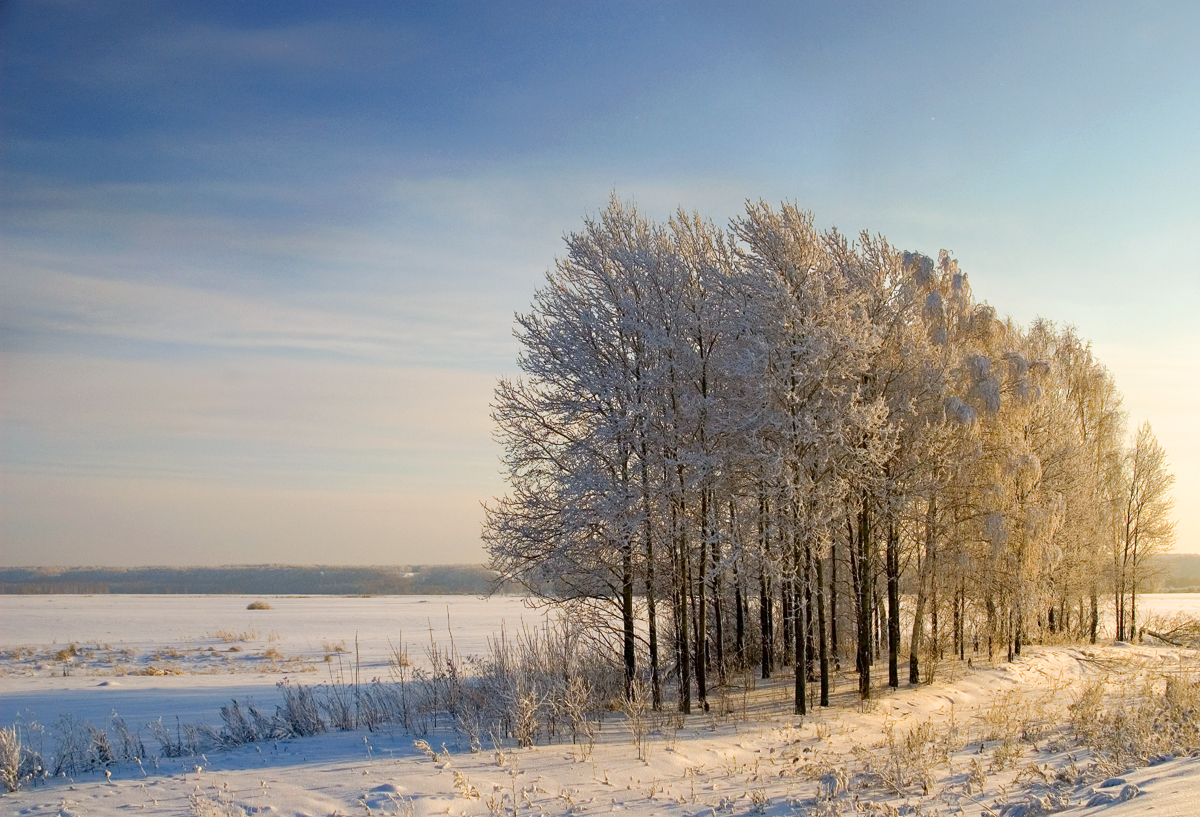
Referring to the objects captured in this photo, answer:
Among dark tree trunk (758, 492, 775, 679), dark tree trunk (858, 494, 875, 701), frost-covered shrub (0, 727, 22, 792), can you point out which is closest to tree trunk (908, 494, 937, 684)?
dark tree trunk (858, 494, 875, 701)

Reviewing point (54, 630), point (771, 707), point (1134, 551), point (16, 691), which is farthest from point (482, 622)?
point (1134, 551)

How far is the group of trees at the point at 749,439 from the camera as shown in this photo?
15750 millimetres

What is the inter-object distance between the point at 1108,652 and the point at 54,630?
45807 mm

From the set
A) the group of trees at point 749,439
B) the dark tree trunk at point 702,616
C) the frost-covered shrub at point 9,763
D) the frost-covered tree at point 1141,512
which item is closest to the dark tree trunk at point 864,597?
the group of trees at point 749,439

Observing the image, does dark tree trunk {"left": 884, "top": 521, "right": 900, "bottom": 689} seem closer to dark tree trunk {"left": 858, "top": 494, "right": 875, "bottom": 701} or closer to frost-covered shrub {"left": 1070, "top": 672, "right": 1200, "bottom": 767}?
dark tree trunk {"left": 858, "top": 494, "right": 875, "bottom": 701}

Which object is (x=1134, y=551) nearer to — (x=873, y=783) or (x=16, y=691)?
(x=873, y=783)

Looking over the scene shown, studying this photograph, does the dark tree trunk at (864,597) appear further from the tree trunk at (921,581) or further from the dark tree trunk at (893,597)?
the tree trunk at (921,581)

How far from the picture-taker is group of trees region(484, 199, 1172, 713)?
51.7 feet

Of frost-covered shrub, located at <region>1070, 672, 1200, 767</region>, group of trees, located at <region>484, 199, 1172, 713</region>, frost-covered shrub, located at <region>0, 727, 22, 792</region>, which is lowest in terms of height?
frost-covered shrub, located at <region>1070, 672, 1200, 767</region>

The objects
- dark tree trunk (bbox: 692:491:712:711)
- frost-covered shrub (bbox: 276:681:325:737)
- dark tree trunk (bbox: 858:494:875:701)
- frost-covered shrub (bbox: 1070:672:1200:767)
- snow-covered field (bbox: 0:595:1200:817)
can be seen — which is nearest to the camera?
snow-covered field (bbox: 0:595:1200:817)

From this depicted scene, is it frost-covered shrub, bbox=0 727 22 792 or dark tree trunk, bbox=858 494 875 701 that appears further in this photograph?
dark tree trunk, bbox=858 494 875 701

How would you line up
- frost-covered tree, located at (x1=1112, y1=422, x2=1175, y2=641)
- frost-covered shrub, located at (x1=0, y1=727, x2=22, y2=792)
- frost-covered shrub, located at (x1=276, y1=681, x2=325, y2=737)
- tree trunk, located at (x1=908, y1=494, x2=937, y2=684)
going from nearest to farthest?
frost-covered shrub, located at (x1=0, y1=727, x2=22, y2=792), frost-covered shrub, located at (x1=276, y1=681, x2=325, y2=737), tree trunk, located at (x1=908, y1=494, x2=937, y2=684), frost-covered tree, located at (x1=1112, y1=422, x2=1175, y2=641)

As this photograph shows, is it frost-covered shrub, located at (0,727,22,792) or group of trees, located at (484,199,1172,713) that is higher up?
group of trees, located at (484,199,1172,713)

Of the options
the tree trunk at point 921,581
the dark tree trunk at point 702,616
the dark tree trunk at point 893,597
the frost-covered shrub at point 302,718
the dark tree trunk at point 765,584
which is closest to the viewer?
the frost-covered shrub at point 302,718
